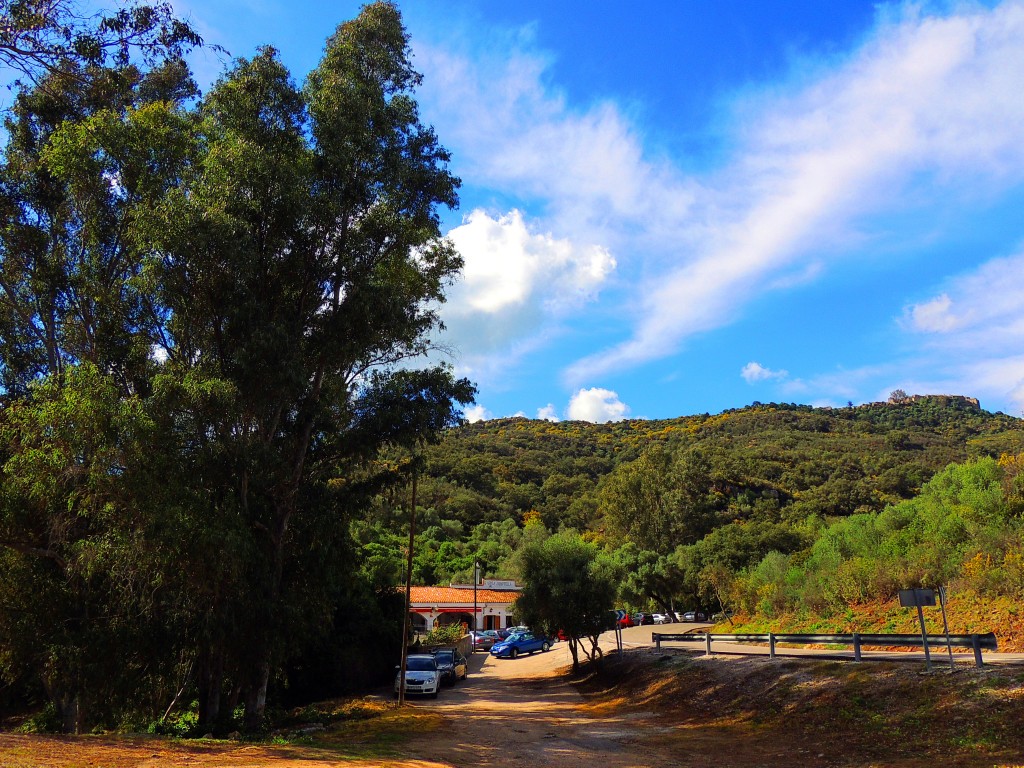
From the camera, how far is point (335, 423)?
56.2ft

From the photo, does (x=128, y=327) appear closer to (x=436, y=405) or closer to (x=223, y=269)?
(x=223, y=269)

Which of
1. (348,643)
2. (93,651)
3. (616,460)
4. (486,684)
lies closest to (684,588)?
(486,684)

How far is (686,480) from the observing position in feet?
229

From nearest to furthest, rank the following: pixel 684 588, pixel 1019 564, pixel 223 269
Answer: pixel 223 269
pixel 1019 564
pixel 684 588

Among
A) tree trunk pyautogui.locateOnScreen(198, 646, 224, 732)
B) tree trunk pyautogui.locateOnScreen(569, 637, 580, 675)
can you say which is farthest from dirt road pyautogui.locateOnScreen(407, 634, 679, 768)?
tree trunk pyautogui.locateOnScreen(198, 646, 224, 732)

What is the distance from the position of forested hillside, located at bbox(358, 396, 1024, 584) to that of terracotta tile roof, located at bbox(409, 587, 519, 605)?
3.51m

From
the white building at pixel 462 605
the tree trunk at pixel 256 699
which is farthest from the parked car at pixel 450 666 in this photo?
the white building at pixel 462 605

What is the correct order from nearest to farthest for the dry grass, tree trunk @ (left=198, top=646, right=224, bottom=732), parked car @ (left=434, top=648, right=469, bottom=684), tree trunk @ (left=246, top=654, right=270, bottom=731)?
1. the dry grass
2. tree trunk @ (left=246, top=654, right=270, bottom=731)
3. tree trunk @ (left=198, top=646, right=224, bottom=732)
4. parked car @ (left=434, top=648, right=469, bottom=684)

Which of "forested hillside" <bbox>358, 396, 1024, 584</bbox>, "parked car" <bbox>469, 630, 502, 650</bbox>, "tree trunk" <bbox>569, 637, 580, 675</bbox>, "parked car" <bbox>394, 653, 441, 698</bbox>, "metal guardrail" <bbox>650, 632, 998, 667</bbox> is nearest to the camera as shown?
"metal guardrail" <bbox>650, 632, 998, 667</bbox>

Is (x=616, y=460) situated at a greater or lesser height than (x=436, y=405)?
greater

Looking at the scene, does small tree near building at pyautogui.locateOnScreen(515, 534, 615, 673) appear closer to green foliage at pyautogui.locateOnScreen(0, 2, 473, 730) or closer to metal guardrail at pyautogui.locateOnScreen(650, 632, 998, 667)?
metal guardrail at pyautogui.locateOnScreen(650, 632, 998, 667)

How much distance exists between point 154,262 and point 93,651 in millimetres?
8501

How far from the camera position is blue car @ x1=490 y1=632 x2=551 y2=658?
42.4 m

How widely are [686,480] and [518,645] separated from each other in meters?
33.6
